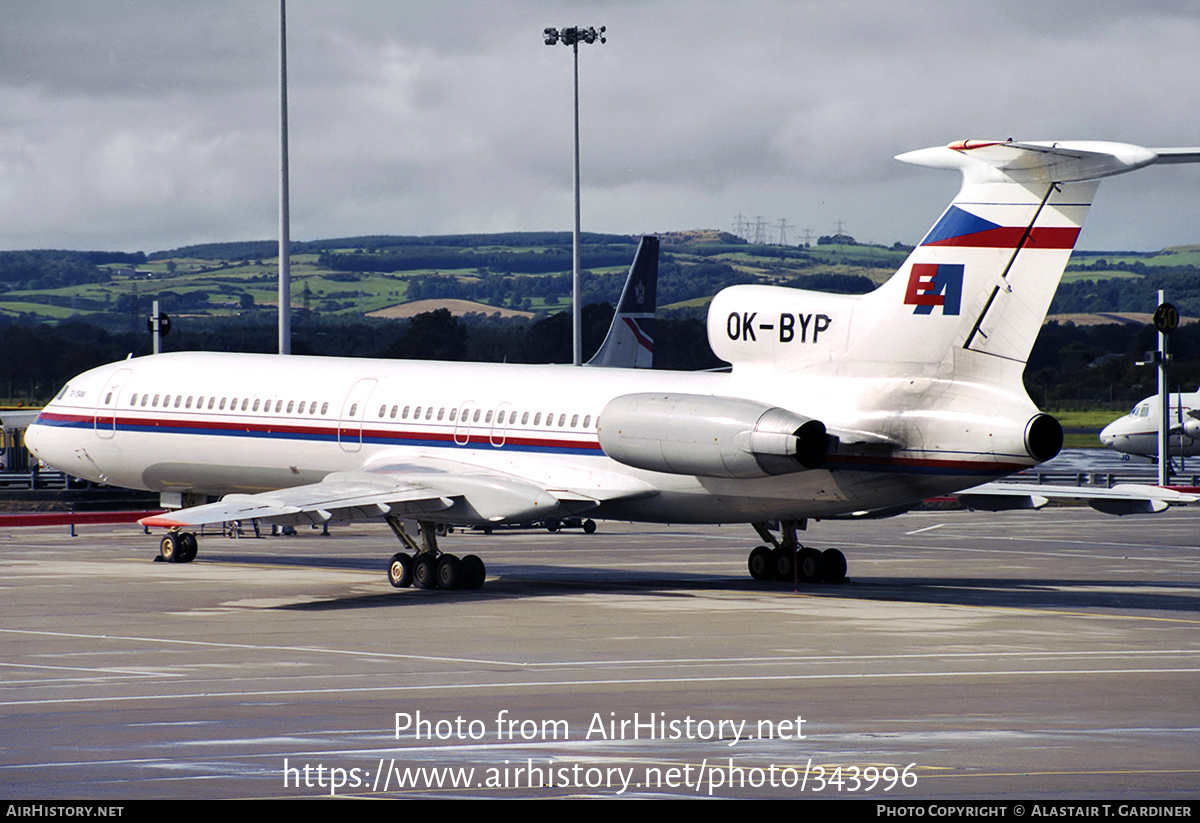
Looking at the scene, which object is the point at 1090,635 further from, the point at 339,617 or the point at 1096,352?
the point at 1096,352

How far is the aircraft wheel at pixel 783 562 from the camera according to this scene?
30172 millimetres

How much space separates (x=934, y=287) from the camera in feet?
81.5

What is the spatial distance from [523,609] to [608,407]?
11.8 feet

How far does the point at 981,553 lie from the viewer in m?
37.8

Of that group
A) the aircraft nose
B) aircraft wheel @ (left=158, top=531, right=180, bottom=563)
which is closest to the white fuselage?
aircraft wheel @ (left=158, top=531, right=180, bottom=563)

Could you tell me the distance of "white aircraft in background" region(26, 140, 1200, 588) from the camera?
2431 centimetres

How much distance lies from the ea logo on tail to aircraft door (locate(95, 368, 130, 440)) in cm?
1743

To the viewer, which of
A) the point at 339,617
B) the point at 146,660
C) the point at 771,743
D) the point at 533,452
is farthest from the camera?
the point at 533,452

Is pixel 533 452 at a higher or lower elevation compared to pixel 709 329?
lower

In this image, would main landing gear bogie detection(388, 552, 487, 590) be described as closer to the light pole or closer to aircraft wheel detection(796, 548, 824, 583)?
aircraft wheel detection(796, 548, 824, 583)

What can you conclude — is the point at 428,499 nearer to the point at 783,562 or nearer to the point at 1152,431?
the point at 783,562

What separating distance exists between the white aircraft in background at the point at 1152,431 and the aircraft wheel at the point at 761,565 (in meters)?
49.5

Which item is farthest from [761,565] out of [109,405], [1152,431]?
[1152,431]
